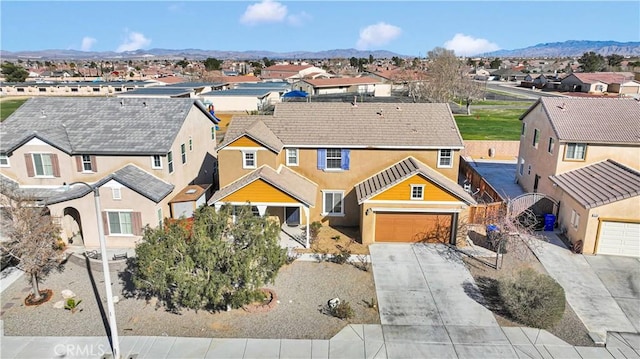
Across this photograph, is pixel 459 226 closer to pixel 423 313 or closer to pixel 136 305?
pixel 423 313

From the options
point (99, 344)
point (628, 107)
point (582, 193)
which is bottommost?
point (99, 344)

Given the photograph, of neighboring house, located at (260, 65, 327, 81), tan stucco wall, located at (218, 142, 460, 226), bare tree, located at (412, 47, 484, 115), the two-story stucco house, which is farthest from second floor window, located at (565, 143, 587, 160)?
neighboring house, located at (260, 65, 327, 81)

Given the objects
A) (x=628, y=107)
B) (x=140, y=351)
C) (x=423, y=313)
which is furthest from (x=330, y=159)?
(x=628, y=107)

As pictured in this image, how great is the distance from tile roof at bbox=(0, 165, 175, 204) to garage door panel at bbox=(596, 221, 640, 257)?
23.9 m

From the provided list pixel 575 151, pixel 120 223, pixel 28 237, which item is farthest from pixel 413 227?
pixel 28 237

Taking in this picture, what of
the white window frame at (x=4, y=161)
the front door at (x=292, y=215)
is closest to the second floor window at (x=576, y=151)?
the front door at (x=292, y=215)

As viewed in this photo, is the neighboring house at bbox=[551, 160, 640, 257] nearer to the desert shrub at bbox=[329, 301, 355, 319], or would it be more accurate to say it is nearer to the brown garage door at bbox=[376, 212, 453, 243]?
the brown garage door at bbox=[376, 212, 453, 243]

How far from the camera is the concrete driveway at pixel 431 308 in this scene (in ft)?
50.3

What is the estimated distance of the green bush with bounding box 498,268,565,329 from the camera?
16.5m

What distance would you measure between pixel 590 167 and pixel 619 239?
607 centimetres

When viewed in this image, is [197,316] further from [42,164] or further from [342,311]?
[42,164]

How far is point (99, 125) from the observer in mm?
26328

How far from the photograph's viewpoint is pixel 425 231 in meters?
24.1

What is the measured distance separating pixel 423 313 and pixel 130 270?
45.8ft
